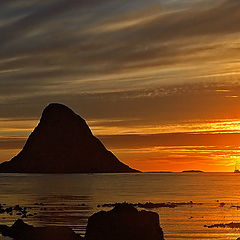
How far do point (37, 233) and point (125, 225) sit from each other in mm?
16367

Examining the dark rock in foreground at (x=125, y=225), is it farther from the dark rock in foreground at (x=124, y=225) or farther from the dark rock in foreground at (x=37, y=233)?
the dark rock in foreground at (x=37, y=233)

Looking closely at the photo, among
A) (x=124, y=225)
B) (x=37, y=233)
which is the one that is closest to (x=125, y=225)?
(x=124, y=225)

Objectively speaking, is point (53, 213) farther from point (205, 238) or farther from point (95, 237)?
point (95, 237)

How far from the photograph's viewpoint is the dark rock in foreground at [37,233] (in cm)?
6266

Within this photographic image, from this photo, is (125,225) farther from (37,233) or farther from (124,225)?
(37,233)

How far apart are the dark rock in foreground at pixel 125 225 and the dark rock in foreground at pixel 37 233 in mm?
6950

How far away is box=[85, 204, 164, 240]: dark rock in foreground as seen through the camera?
54.8 m

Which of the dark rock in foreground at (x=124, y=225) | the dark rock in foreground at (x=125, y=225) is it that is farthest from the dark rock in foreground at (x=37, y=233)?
the dark rock in foreground at (x=125, y=225)

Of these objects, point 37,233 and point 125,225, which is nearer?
point 125,225

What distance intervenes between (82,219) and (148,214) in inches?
1621

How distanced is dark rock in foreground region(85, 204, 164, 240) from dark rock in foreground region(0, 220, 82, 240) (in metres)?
6.95

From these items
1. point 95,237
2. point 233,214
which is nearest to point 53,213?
point 233,214

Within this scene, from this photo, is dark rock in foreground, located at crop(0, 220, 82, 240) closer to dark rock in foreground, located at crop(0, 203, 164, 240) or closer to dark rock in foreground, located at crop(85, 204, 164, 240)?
dark rock in foreground, located at crop(0, 203, 164, 240)

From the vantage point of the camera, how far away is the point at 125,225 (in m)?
55.2
